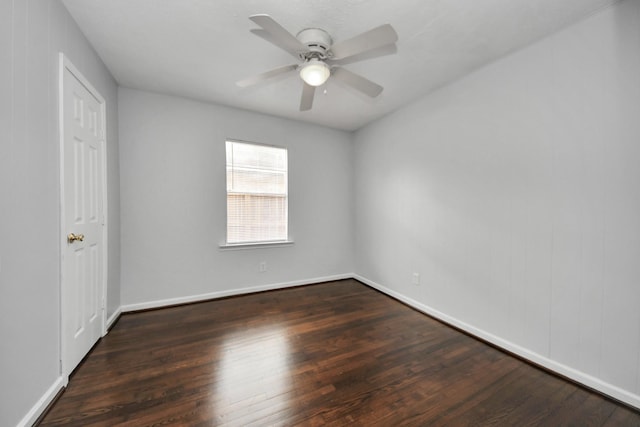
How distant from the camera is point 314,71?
172cm

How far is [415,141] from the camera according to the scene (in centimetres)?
299

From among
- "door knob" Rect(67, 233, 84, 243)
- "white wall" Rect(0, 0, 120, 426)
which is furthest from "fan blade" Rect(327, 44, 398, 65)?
"door knob" Rect(67, 233, 84, 243)

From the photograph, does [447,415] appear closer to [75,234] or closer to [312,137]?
[75,234]

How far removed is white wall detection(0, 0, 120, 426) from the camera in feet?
3.82

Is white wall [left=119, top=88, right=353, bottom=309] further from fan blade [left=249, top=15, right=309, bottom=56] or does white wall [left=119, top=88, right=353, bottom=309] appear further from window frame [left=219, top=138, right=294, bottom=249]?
fan blade [left=249, top=15, right=309, bottom=56]

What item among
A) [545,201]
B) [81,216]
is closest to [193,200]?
[81,216]

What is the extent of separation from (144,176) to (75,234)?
1224 millimetres

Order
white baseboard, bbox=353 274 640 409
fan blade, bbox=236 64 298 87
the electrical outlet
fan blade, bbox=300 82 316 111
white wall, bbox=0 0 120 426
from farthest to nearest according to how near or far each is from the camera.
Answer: the electrical outlet
fan blade, bbox=300 82 316 111
fan blade, bbox=236 64 298 87
white baseboard, bbox=353 274 640 409
white wall, bbox=0 0 120 426

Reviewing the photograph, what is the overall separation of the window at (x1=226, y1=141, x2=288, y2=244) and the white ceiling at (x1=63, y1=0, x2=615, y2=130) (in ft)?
2.94

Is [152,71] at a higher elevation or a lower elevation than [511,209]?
higher

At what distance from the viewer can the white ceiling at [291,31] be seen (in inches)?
62.9

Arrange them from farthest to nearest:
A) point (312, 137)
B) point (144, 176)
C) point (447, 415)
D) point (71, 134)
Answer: point (312, 137), point (144, 176), point (71, 134), point (447, 415)

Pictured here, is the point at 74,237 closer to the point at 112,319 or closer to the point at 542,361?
the point at 112,319

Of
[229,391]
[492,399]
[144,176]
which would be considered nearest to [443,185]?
[492,399]
